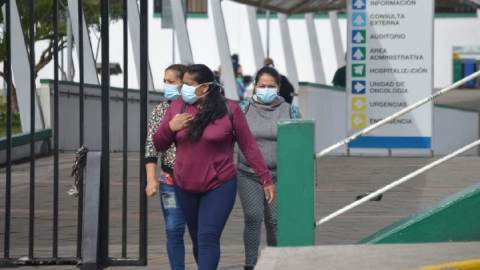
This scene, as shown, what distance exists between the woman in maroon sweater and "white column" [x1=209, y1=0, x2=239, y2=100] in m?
18.2

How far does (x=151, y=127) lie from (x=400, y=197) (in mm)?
5665

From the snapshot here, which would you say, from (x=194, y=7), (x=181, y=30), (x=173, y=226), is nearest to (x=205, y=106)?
(x=173, y=226)

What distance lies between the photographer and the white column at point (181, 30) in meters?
23.3

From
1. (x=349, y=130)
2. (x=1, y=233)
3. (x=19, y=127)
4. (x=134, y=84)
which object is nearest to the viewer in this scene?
(x=1, y=233)

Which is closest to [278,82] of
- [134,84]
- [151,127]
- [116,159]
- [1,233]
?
[151,127]

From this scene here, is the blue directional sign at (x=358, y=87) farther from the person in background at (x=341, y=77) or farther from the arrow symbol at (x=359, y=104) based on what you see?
the person in background at (x=341, y=77)

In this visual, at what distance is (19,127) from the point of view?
16141 mm

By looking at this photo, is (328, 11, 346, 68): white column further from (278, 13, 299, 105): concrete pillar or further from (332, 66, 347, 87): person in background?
(332, 66, 347, 87): person in background

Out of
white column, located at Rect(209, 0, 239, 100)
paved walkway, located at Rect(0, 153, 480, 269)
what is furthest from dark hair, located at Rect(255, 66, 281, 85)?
white column, located at Rect(209, 0, 239, 100)

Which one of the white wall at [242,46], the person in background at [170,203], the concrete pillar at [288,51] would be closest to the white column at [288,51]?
the concrete pillar at [288,51]

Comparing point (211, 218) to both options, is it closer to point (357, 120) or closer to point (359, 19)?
point (357, 120)

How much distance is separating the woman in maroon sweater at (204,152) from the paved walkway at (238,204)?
1181 mm

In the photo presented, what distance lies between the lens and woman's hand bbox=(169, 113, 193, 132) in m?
5.77

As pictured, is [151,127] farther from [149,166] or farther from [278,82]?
[278,82]
